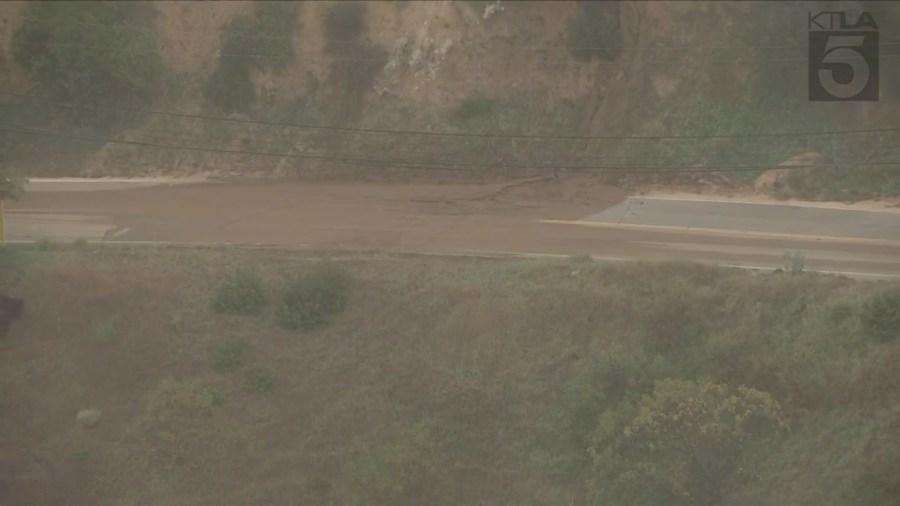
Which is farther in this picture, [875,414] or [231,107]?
[231,107]

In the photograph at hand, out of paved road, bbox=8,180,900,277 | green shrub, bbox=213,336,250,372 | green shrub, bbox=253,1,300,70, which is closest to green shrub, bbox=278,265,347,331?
green shrub, bbox=213,336,250,372

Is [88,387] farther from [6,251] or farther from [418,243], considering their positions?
[418,243]

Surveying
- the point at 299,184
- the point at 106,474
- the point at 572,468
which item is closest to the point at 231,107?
the point at 299,184

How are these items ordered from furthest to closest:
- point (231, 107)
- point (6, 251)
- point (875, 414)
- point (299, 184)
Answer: point (231, 107), point (299, 184), point (6, 251), point (875, 414)

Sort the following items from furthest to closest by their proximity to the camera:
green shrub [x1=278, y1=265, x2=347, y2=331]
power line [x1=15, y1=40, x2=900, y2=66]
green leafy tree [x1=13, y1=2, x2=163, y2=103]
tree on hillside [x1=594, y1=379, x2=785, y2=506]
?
green leafy tree [x1=13, y1=2, x2=163, y2=103], power line [x1=15, y1=40, x2=900, y2=66], green shrub [x1=278, y1=265, x2=347, y2=331], tree on hillside [x1=594, y1=379, x2=785, y2=506]

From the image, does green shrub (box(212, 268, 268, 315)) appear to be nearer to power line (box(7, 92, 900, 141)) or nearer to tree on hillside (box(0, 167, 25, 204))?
tree on hillside (box(0, 167, 25, 204))

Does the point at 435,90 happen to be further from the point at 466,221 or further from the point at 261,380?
the point at 261,380
